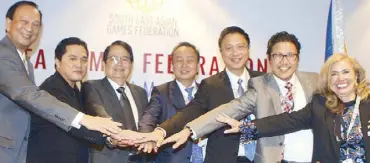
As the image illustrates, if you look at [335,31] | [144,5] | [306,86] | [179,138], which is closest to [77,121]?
[179,138]

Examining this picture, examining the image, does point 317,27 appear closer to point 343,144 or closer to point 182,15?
point 182,15

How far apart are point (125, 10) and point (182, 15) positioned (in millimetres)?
555

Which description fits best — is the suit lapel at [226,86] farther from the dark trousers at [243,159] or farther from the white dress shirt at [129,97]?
the white dress shirt at [129,97]

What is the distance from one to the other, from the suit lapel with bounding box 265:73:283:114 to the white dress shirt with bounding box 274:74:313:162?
0.12 feet

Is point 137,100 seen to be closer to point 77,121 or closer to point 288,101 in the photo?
point 77,121

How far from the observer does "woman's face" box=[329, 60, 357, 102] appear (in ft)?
9.62

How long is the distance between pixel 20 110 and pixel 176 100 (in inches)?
43.9

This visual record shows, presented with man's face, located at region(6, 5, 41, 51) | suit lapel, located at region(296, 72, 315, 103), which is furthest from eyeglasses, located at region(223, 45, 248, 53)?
man's face, located at region(6, 5, 41, 51)

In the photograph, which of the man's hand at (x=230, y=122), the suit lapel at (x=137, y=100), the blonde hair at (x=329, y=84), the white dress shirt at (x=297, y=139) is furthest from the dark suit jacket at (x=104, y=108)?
the blonde hair at (x=329, y=84)

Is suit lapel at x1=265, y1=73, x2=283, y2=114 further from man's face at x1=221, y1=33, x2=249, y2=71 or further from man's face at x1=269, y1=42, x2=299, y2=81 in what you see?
man's face at x1=221, y1=33, x2=249, y2=71

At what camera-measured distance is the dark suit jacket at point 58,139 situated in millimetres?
2980

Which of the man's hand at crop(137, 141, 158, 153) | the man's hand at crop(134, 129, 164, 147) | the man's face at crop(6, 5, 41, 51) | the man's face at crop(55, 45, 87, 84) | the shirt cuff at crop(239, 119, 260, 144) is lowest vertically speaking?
the man's hand at crop(137, 141, 158, 153)

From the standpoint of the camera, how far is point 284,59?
3264 mm

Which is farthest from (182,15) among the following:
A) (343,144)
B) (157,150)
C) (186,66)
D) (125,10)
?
(343,144)
